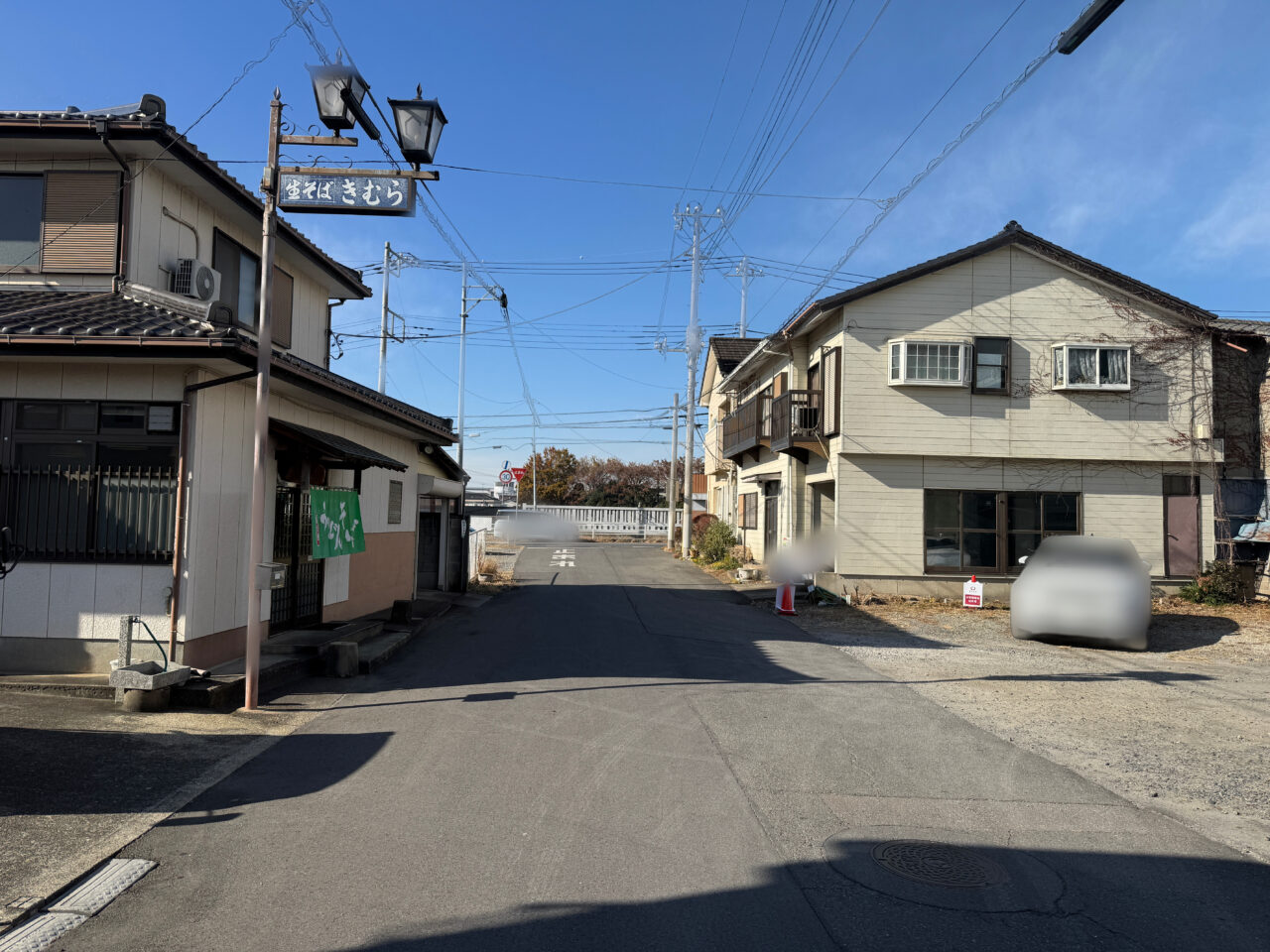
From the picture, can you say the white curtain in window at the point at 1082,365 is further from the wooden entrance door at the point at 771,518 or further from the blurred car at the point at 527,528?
the blurred car at the point at 527,528

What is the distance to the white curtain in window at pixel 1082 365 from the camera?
61.7 feet

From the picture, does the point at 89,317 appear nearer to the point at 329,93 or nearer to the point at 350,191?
the point at 350,191

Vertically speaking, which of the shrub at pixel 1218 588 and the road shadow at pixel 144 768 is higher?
the shrub at pixel 1218 588

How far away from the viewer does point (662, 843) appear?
489cm

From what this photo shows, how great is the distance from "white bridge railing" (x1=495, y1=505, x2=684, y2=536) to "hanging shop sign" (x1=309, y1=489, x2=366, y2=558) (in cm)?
3308

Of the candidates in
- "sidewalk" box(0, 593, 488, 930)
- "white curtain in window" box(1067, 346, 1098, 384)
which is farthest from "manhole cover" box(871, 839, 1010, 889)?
"white curtain in window" box(1067, 346, 1098, 384)

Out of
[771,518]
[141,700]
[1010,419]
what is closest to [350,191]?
[141,700]

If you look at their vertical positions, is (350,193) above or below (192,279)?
above

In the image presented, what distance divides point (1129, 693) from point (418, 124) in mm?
10209

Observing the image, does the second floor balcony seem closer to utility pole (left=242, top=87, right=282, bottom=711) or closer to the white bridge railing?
utility pole (left=242, top=87, right=282, bottom=711)

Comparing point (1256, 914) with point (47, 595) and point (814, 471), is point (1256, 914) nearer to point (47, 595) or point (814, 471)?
point (47, 595)

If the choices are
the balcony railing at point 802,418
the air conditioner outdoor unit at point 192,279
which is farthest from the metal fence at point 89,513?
the balcony railing at point 802,418

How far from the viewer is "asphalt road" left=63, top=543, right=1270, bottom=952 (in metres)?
3.85

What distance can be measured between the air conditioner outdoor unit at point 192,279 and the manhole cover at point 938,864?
32.6 ft
